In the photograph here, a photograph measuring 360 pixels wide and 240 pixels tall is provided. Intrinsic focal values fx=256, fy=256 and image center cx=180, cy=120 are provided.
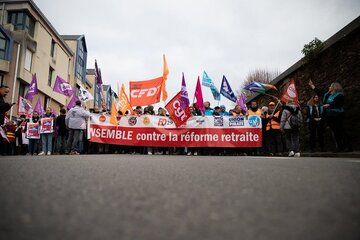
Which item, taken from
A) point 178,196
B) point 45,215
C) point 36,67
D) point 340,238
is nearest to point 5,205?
point 45,215

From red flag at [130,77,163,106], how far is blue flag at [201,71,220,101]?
108 inches

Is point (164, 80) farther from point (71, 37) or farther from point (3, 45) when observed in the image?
point (71, 37)

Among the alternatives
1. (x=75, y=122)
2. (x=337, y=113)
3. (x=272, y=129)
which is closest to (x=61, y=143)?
(x=75, y=122)

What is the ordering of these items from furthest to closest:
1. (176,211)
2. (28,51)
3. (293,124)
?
1. (28,51)
2. (293,124)
3. (176,211)

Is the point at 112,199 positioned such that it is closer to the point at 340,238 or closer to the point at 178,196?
the point at 178,196

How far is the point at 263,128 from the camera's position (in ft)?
30.8

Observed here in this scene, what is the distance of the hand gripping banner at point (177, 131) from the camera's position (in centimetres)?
948

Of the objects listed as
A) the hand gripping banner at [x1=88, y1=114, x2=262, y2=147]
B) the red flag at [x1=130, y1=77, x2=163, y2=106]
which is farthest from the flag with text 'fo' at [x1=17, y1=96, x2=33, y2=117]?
the red flag at [x1=130, y1=77, x2=163, y2=106]

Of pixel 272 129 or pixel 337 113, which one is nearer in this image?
pixel 337 113

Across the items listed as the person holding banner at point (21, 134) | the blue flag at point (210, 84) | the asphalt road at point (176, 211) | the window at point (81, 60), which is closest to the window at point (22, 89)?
the person holding banner at point (21, 134)

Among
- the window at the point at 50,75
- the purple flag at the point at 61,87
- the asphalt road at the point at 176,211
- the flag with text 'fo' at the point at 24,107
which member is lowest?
the asphalt road at the point at 176,211

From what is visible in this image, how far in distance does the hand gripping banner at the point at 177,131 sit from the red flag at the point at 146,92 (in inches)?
37.4

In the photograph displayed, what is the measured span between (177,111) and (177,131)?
2.60 feet

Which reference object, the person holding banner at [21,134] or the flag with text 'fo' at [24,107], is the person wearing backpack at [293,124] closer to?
the person holding banner at [21,134]
